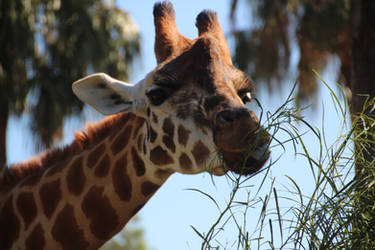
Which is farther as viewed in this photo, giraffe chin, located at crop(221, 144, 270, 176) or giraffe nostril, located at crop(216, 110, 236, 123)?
giraffe nostril, located at crop(216, 110, 236, 123)

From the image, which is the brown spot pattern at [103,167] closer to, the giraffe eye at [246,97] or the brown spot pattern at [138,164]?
the brown spot pattern at [138,164]

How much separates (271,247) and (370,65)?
86.0 inches

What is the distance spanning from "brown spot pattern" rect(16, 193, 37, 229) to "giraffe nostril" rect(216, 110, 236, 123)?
167 cm

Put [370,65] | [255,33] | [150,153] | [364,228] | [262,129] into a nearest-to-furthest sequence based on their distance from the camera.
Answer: [364,228] → [262,129] → [150,153] → [370,65] → [255,33]

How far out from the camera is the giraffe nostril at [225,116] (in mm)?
3389

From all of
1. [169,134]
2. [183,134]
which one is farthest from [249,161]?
[169,134]

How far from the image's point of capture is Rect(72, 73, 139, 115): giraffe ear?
428 centimetres

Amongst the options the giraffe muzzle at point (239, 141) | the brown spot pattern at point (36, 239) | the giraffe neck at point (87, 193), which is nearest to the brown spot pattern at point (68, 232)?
the giraffe neck at point (87, 193)

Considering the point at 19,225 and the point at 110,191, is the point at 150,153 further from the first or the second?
the point at 19,225

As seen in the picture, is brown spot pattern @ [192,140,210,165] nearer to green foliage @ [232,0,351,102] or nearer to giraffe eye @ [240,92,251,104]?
giraffe eye @ [240,92,251,104]

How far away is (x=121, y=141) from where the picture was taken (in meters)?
4.39

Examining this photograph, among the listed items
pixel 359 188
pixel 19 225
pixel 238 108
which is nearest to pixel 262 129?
pixel 359 188

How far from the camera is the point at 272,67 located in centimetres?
1850

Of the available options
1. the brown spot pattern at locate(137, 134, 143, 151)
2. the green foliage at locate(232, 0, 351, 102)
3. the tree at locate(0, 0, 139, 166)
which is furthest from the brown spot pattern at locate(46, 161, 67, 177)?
the green foliage at locate(232, 0, 351, 102)
